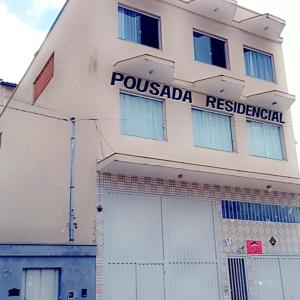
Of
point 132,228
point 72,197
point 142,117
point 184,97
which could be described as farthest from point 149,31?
point 132,228

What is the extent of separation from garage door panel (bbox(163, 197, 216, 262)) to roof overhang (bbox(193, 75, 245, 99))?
4.15 m

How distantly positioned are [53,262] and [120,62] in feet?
21.5

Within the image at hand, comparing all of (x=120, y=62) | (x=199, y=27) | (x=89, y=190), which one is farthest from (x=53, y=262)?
(x=199, y=27)

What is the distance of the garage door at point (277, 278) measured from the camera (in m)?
15.5

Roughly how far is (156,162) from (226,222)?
4230mm

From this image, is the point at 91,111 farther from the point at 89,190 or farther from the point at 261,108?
the point at 261,108

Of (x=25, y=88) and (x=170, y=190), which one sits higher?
(x=25, y=88)

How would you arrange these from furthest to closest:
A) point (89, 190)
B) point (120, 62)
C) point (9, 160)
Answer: point (9, 160)
point (120, 62)
point (89, 190)

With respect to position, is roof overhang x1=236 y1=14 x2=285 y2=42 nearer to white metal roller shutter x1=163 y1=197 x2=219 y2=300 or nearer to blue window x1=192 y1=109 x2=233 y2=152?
blue window x1=192 y1=109 x2=233 y2=152

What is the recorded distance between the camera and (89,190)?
13.0 meters

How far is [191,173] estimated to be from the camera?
45.6 ft

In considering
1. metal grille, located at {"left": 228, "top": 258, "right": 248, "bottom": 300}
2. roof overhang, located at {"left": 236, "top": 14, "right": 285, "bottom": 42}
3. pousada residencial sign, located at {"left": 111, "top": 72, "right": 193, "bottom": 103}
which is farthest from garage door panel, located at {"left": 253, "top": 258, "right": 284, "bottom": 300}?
roof overhang, located at {"left": 236, "top": 14, "right": 285, "bottom": 42}

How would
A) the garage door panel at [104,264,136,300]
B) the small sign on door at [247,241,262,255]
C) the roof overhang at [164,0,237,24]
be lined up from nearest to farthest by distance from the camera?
the garage door panel at [104,264,136,300], the small sign on door at [247,241,262,255], the roof overhang at [164,0,237,24]

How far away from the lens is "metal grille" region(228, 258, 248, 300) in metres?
14.9
